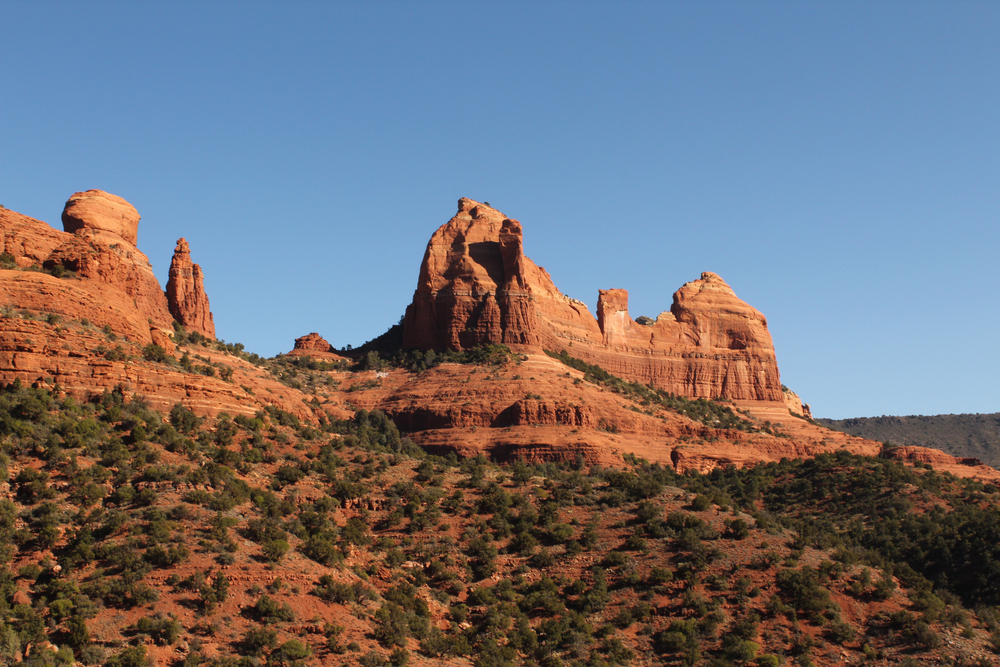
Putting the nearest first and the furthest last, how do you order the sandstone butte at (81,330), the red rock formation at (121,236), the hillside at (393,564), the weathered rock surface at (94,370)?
1. the hillside at (393,564)
2. the weathered rock surface at (94,370)
3. the sandstone butte at (81,330)
4. the red rock formation at (121,236)

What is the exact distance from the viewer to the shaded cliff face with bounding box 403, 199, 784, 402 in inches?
3792

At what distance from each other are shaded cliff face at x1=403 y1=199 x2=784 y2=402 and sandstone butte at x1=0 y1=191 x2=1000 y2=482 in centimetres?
17

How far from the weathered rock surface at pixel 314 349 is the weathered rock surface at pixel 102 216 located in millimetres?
28674

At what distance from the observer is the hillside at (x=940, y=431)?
159 metres

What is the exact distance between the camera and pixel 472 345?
9475cm

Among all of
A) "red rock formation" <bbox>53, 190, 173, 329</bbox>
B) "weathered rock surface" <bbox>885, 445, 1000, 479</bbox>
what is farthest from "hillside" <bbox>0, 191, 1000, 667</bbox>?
"weathered rock surface" <bbox>885, 445, 1000, 479</bbox>

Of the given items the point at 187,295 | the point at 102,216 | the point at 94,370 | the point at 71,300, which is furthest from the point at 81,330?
the point at 187,295

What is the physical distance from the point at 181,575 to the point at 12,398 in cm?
1342

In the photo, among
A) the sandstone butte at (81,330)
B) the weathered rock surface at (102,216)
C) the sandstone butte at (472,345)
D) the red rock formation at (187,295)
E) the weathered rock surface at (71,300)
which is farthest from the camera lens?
the red rock formation at (187,295)

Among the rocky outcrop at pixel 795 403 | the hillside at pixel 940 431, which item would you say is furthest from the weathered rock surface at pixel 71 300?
the hillside at pixel 940 431

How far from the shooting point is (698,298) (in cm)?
12044

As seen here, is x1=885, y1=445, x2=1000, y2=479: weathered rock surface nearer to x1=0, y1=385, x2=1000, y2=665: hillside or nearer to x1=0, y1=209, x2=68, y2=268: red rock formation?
x1=0, y1=385, x2=1000, y2=665: hillside

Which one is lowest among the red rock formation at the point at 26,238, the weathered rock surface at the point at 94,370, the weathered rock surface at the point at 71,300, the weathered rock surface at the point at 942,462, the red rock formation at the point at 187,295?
the weathered rock surface at the point at 942,462

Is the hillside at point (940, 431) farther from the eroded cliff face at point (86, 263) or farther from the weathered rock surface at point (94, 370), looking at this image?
the weathered rock surface at point (94, 370)
